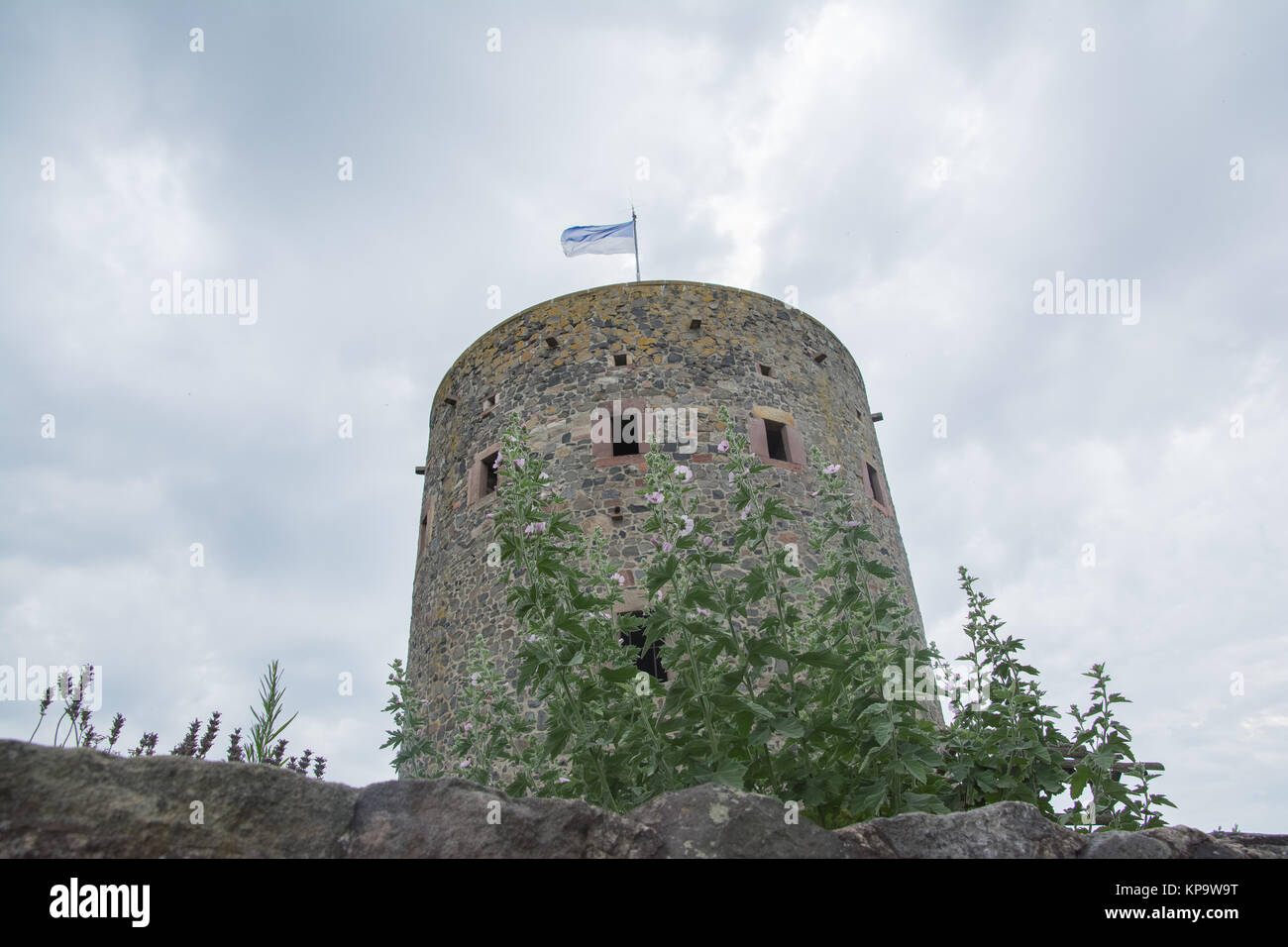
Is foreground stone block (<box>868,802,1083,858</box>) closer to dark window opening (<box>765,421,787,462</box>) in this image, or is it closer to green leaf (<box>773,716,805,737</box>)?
green leaf (<box>773,716,805,737</box>)

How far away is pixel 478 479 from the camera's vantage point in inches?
424

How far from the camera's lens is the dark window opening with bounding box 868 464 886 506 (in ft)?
37.7

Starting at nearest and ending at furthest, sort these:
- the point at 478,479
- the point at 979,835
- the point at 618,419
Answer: the point at 979,835
the point at 618,419
the point at 478,479

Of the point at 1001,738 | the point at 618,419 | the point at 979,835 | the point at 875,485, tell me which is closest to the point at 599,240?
the point at 618,419

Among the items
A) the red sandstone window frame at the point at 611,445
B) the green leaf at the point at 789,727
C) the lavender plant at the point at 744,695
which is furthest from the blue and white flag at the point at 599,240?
the green leaf at the point at 789,727

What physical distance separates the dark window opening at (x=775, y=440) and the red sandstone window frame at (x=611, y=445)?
1585mm

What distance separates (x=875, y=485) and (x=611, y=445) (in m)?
4.03

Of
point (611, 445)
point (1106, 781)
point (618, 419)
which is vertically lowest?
point (1106, 781)

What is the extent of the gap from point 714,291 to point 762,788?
350 inches

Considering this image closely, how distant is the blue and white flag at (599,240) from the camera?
14398 mm

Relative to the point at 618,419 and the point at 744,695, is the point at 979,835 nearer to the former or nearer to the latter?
the point at 744,695

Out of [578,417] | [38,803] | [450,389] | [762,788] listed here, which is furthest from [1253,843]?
[450,389]
